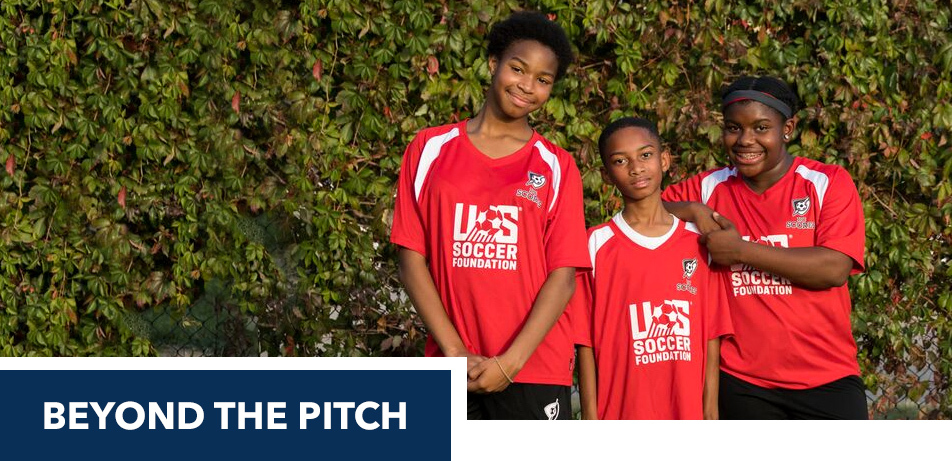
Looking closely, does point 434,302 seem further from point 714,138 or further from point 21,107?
point 21,107

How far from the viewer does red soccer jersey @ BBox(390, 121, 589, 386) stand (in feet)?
9.46

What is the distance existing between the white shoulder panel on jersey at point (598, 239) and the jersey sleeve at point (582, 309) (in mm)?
35

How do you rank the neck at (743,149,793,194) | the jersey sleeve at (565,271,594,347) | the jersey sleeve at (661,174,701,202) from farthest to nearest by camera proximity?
the jersey sleeve at (661,174,701,202), the neck at (743,149,793,194), the jersey sleeve at (565,271,594,347)

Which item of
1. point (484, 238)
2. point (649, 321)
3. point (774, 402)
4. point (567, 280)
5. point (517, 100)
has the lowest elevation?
point (774, 402)

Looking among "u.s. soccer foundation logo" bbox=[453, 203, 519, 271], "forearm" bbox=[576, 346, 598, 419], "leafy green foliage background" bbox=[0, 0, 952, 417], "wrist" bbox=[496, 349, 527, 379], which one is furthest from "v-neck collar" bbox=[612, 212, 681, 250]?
"leafy green foliage background" bbox=[0, 0, 952, 417]

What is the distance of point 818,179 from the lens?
3.27m

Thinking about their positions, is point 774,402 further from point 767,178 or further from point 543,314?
point 543,314

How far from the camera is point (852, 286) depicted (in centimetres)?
476

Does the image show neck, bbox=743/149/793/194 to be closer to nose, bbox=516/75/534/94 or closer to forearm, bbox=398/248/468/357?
nose, bbox=516/75/534/94

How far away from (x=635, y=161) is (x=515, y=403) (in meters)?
0.78

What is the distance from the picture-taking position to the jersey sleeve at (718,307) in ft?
10.3

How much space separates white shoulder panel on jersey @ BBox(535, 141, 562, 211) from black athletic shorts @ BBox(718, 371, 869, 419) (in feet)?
2.43

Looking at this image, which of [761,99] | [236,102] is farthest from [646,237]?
[236,102]

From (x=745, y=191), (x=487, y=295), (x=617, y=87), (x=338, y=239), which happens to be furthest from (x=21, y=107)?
(x=745, y=191)
